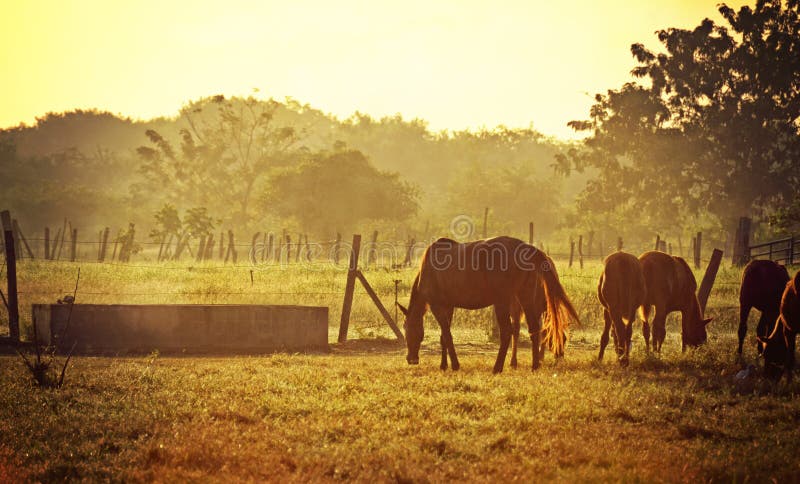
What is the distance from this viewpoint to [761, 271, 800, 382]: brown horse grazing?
11008 millimetres

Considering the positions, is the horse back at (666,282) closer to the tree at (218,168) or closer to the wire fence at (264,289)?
the wire fence at (264,289)

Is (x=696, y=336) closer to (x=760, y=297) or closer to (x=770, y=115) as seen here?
(x=760, y=297)

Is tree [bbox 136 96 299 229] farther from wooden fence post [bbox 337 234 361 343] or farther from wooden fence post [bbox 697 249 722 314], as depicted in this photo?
wooden fence post [bbox 697 249 722 314]

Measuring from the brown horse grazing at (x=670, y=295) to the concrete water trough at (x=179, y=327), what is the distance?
7105 mm

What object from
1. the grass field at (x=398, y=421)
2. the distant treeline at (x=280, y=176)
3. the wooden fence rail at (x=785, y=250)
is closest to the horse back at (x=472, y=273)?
Result: the grass field at (x=398, y=421)

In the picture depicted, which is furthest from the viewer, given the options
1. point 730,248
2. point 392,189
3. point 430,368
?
point 392,189

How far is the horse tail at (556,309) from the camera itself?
1352 cm

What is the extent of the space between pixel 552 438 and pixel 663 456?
3.84 feet

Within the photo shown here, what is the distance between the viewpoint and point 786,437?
26.9ft

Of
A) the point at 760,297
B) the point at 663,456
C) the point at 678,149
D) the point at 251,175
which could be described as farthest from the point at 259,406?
the point at 251,175

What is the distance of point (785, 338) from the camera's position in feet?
36.9

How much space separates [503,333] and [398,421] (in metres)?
4.34

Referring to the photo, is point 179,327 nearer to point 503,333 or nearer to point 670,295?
point 503,333

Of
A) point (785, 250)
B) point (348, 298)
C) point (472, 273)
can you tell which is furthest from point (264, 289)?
point (785, 250)
